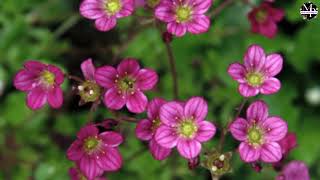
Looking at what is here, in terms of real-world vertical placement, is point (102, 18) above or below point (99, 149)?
above

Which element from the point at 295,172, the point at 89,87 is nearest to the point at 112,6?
the point at 89,87

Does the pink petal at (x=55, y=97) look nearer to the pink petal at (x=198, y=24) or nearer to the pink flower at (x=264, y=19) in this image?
the pink petal at (x=198, y=24)

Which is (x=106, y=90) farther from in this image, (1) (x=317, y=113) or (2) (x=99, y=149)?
(1) (x=317, y=113)

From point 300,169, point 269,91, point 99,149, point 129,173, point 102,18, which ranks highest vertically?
point 102,18

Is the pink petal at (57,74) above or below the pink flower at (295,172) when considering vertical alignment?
above

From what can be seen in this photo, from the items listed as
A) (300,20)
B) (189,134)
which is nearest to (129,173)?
(189,134)

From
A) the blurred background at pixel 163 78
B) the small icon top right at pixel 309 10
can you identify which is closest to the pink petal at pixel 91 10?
the blurred background at pixel 163 78
